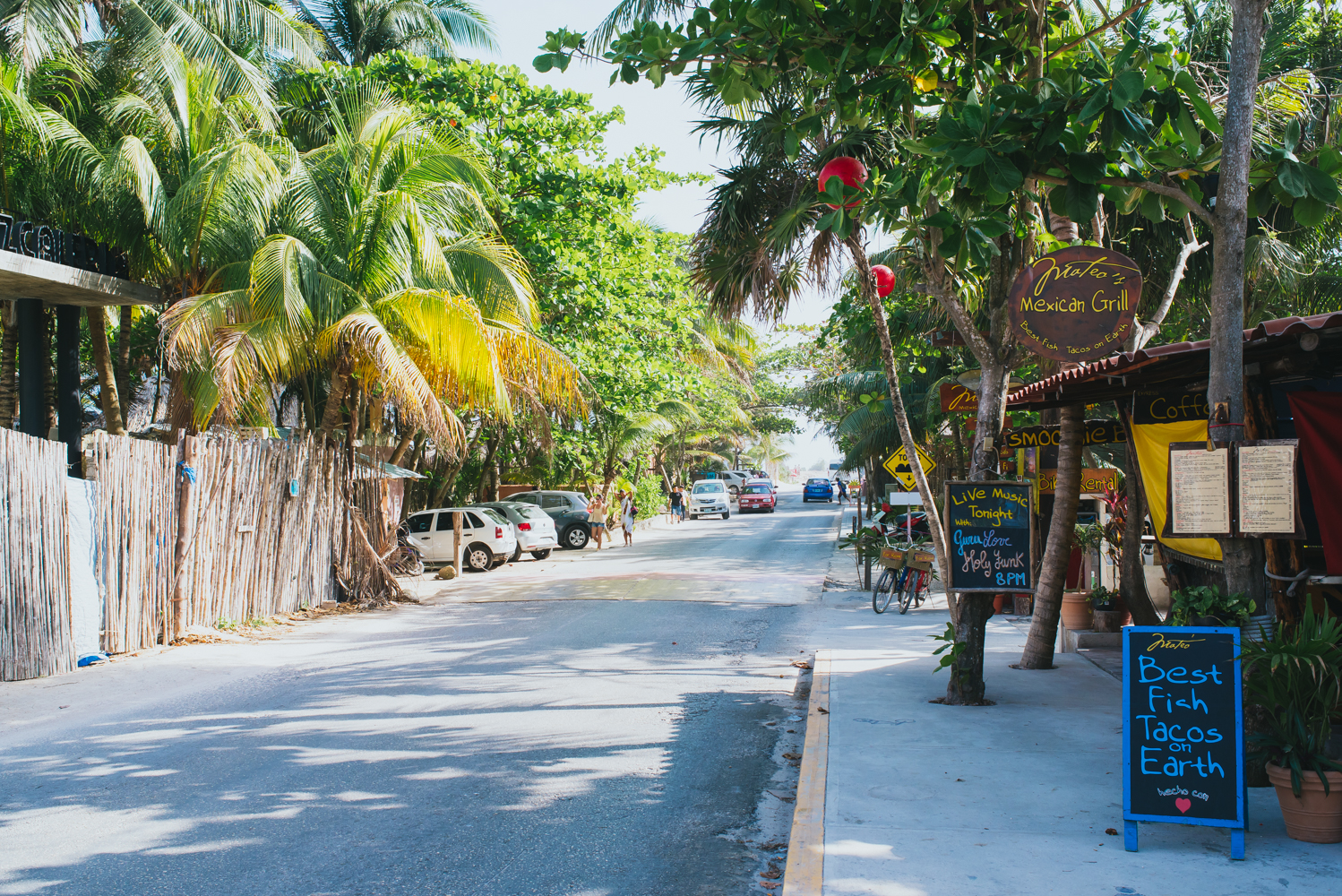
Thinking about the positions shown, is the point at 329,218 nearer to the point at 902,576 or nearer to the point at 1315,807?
the point at 902,576

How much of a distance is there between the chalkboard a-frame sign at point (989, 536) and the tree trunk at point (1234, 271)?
8.39ft

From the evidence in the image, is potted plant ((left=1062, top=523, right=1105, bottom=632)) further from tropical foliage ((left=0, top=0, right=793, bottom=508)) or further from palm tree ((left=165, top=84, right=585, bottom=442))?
palm tree ((left=165, top=84, right=585, bottom=442))

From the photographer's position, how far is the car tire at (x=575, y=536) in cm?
2823

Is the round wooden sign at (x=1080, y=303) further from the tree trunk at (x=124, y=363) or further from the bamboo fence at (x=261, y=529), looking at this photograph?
the tree trunk at (x=124, y=363)

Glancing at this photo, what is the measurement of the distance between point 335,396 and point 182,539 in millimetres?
3955

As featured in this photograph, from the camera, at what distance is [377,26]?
2502 cm

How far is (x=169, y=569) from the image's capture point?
11.4 metres

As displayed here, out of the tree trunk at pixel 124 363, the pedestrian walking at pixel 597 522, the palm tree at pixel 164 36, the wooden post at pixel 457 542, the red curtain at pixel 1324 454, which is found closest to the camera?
the red curtain at pixel 1324 454

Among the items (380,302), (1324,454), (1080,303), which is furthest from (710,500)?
(1324,454)

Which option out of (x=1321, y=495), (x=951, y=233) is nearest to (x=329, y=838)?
(x=951, y=233)

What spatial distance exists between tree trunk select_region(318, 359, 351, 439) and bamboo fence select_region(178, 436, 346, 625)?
1.41 ft

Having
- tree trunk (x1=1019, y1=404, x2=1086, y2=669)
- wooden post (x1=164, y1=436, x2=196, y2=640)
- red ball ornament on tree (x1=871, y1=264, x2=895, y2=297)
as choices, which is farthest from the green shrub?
wooden post (x1=164, y1=436, x2=196, y2=640)

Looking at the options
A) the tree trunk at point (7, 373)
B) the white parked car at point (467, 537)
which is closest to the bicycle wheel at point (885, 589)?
the white parked car at point (467, 537)

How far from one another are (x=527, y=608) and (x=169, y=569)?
204 inches
